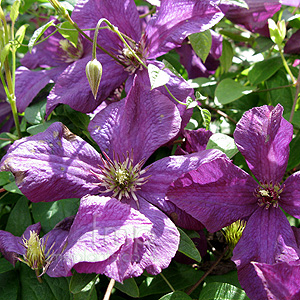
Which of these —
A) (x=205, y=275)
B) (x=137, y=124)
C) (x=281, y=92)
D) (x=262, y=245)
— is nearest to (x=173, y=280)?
(x=205, y=275)

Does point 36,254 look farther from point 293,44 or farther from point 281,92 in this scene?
point 293,44

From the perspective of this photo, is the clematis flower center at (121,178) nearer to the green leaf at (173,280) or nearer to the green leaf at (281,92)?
the green leaf at (173,280)

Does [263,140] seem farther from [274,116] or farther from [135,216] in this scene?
[135,216]

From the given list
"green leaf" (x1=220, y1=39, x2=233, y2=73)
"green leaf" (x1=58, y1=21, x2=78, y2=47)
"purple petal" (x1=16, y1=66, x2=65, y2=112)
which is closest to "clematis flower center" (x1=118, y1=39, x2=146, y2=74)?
"green leaf" (x1=58, y1=21, x2=78, y2=47)

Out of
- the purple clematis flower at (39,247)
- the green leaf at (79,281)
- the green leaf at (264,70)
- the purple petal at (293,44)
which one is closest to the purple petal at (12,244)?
the purple clematis flower at (39,247)

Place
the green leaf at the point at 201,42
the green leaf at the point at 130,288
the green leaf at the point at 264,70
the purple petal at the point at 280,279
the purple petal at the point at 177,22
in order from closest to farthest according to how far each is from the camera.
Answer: the purple petal at the point at 280,279 < the green leaf at the point at 130,288 < the purple petal at the point at 177,22 < the green leaf at the point at 201,42 < the green leaf at the point at 264,70
